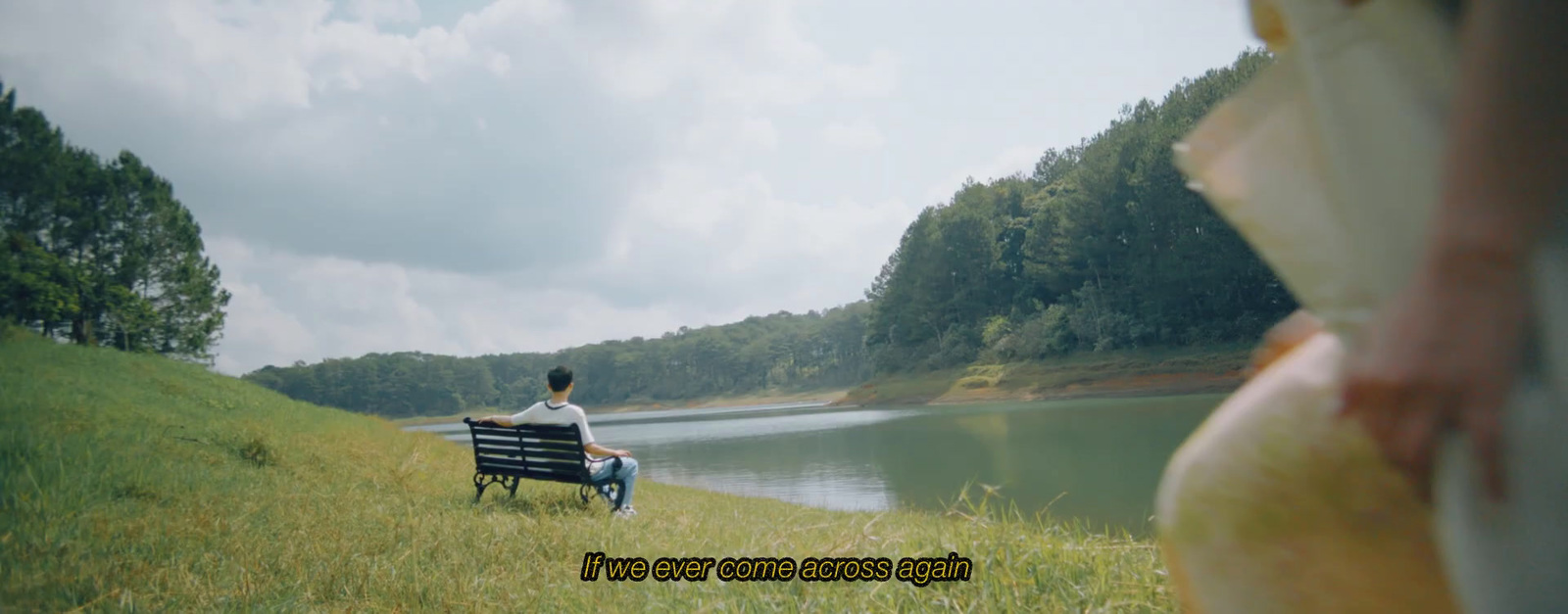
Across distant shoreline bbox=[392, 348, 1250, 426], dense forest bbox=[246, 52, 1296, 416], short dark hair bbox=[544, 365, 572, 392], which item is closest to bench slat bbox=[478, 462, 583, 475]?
short dark hair bbox=[544, 365, 572, 392]

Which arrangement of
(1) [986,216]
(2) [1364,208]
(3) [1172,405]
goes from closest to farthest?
(2) [1364,208] < (3) [1172,405] < (1) [986,216]

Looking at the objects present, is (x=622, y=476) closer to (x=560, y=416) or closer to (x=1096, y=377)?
(x=560, y=416)

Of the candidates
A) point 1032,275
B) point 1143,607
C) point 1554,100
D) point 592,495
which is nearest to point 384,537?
point 592,495

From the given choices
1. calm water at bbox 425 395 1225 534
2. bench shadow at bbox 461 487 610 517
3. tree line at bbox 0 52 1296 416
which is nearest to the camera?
bench shadow at bbox 461 487 610 517

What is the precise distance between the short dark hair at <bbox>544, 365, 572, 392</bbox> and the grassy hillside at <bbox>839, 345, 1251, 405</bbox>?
2495 centimetres

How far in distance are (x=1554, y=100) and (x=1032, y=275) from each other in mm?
48009

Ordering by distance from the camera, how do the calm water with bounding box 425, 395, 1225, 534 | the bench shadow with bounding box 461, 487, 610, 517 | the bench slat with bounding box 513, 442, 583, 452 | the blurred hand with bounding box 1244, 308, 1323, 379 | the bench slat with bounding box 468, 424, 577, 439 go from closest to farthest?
1. the blurred hand with bounding box 1244, 308, 1323, 379
2. the bench shadow with bounding box 461, 487, 610, 517
3. the bench slat with bounding box 513, 442, 583, 452
4. the bench slat with bounding box 468, 424, 577, 439
5. the calm water with bounding box 425, 395, 1225, 534

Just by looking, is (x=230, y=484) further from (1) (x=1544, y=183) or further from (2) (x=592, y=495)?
(1) (x=1544, y=183)

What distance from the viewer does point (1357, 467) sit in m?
0.63

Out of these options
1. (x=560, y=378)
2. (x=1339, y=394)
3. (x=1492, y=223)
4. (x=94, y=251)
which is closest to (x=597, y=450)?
(x=560, y=378)

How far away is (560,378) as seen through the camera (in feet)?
20.4

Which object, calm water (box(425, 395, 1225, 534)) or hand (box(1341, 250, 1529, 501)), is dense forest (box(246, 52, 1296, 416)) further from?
hand (box(1341, 250, 1529, 501))

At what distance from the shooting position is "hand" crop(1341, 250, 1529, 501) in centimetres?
51

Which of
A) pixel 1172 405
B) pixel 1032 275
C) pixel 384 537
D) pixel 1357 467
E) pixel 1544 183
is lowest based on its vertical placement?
pixel 1172 405
